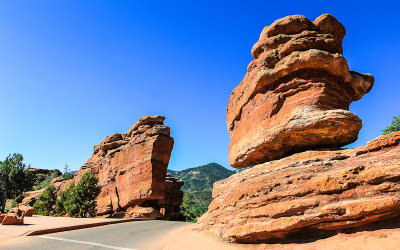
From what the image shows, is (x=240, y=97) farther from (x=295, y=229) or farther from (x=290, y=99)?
(x=295, y=229)

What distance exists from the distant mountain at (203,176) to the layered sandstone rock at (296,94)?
113 metres

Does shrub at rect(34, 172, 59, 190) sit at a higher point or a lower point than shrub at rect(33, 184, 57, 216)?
higher

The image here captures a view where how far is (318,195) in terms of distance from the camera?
23.2 ft

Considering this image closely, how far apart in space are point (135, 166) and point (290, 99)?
22153mm

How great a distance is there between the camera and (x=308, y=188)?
733cm

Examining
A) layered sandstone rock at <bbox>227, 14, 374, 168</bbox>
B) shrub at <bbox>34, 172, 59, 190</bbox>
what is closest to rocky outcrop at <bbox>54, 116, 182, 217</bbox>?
layered sandstone rock at <bbox>227, 14, 374, 168</bbox>

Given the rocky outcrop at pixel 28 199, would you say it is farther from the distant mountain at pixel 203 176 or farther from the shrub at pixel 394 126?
the distant mountain at pixel 203 176

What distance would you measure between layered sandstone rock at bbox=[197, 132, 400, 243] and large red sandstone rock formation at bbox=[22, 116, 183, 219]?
17516mm

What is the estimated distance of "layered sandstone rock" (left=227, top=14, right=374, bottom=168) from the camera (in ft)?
31.6

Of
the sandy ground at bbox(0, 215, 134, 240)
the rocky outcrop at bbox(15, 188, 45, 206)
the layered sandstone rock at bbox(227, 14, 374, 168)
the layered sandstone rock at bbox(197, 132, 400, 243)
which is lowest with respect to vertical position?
the rocky outcrop at bbox(15, 188, 45, 206)

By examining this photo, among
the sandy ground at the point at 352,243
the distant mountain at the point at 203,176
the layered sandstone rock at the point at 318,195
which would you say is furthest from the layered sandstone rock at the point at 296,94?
the distant mountain at the point at 203,176

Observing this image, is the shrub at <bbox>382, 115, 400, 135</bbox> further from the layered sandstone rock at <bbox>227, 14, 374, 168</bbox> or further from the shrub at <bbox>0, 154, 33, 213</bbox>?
the shrub at <bbox>0, 154, 33, 213</bbox>

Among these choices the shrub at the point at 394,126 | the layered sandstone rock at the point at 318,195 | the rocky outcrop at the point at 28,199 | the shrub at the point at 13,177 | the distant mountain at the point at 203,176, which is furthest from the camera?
the distant mountain at the point at 203,176

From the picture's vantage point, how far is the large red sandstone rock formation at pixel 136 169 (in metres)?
25.9
